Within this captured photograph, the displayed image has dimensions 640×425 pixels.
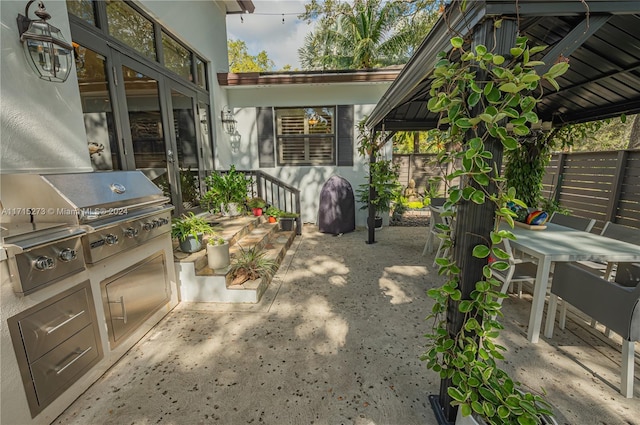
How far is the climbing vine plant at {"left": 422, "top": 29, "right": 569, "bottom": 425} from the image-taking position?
1.02 m

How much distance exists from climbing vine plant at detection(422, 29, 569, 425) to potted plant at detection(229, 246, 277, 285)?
2197 mm

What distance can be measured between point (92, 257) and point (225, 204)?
311 cm

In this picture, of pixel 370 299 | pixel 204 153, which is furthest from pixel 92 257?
pixel 204 153

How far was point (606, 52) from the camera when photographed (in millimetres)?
2281

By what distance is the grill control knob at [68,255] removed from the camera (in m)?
1.50

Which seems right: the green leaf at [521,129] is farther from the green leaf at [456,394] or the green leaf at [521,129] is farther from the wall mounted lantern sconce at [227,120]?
the wall mounted lantern sconce at [227,120]

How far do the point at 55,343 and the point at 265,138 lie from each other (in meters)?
5.14

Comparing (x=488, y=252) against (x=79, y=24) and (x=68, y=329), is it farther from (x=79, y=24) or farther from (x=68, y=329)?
(x=79, y=24)

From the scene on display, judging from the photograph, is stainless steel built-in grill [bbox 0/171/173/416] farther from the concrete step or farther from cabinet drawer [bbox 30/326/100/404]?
the concrete step

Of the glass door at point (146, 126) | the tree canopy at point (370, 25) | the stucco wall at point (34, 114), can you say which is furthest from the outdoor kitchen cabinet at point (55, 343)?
the tree canopy at point (370, 25)

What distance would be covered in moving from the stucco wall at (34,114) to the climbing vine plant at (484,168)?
2.57m

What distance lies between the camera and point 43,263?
140 cm

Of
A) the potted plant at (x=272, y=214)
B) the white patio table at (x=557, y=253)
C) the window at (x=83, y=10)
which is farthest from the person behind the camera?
the potted plant at (x=272, y=214)

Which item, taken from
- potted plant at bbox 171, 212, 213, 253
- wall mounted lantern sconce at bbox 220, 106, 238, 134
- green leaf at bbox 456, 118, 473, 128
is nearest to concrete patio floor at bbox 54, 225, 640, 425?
potted plant at bbox 171, 212, 213, 253
